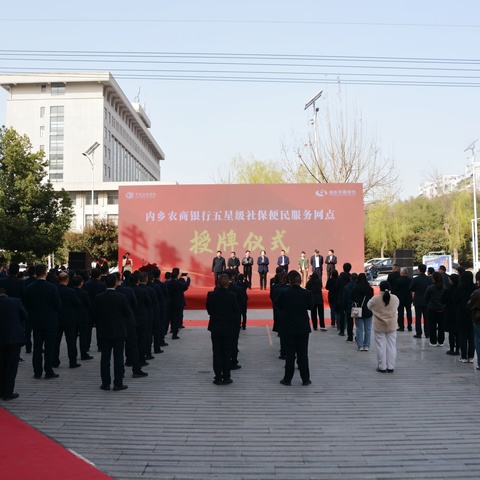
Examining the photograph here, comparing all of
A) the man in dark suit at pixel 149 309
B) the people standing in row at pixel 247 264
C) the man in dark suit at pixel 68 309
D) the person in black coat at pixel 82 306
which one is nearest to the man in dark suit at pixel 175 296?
the man in dark suit at pixel 149 309

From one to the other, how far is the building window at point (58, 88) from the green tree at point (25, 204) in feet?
119

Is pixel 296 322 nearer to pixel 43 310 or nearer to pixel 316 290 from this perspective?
pixel 43 310

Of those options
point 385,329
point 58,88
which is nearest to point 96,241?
point 385,329

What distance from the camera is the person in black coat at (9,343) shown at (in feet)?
23.1

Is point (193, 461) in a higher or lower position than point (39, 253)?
lower

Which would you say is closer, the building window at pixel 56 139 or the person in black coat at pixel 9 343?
the person in black coat at pixel 9 343

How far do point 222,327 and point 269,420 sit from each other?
6.60ft

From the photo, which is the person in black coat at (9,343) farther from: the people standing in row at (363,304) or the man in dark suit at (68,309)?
the people standing in row at (363,304)

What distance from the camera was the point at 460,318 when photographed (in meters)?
9.22

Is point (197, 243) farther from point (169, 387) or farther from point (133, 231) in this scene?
point (169, 387)

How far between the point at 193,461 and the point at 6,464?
158cm

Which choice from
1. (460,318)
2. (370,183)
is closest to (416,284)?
(460,318)

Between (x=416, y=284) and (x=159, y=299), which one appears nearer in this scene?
(x=159, y=299)

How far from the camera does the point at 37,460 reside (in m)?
4.83
